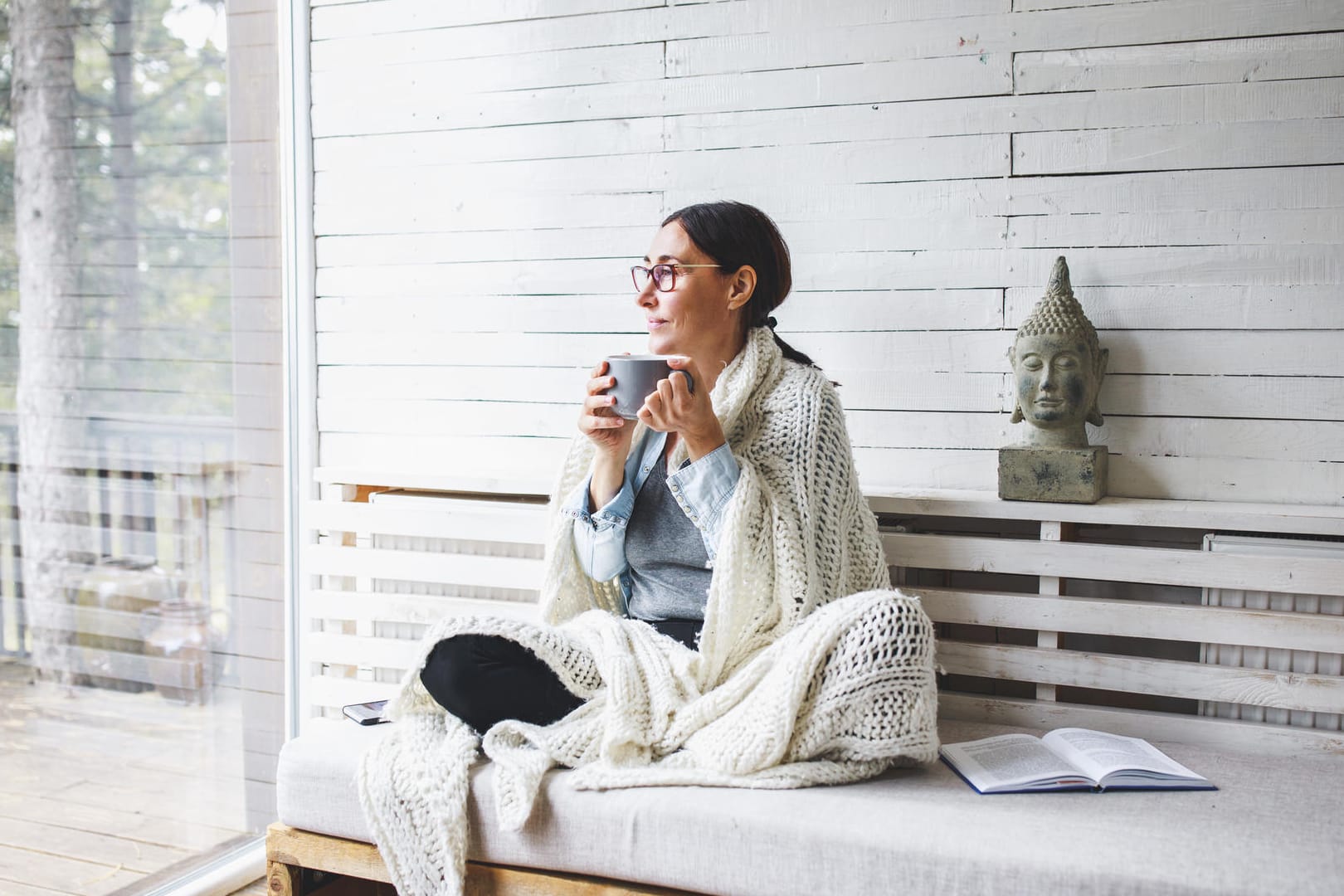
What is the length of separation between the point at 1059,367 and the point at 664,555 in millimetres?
739

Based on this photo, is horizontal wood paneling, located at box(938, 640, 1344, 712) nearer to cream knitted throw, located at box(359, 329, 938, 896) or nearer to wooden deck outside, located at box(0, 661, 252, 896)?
cream knitted throw, located at box(359, 329, 938, 896)

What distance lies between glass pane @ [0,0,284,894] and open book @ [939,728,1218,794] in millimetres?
1449

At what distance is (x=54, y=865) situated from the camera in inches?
76.9

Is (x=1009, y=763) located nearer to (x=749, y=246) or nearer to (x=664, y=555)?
(x=664, y=555)

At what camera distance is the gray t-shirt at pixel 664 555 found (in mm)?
1934

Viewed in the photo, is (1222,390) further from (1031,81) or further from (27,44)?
(27,44)

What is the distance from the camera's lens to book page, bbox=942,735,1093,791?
162 centimetres

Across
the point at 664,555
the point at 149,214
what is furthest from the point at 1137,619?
the point at 149,214

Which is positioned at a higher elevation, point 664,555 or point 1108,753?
point 664,555

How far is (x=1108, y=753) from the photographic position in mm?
1716

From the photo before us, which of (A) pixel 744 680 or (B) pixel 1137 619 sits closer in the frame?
(A) pixel 744 680

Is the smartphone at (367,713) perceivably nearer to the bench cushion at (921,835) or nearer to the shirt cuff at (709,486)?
the bench cushion at (921,835)

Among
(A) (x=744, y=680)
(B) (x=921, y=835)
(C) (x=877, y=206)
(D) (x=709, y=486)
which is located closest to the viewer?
(B) (x=921, y=835)

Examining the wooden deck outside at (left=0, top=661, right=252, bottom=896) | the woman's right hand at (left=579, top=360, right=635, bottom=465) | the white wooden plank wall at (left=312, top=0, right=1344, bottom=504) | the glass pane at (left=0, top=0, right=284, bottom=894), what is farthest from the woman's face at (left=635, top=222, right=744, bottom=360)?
the wooden deck outside at (left=0, top=661, right=252, bottom=896)
